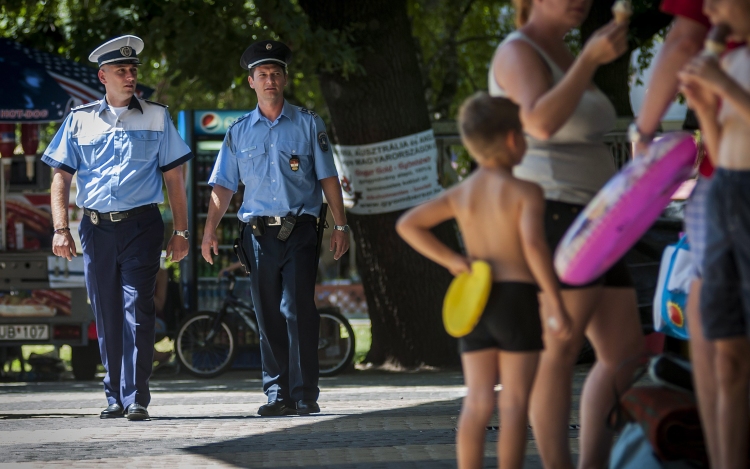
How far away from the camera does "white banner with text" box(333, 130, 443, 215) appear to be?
40.6 ft

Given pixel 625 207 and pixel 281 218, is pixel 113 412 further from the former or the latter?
pixel 625 207

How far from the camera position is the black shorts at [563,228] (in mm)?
4574

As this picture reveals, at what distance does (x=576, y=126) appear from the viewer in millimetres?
4621

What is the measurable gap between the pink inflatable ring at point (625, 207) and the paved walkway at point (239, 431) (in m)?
1.81

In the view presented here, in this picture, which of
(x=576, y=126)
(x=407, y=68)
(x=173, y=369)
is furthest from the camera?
(x=173, y=369)

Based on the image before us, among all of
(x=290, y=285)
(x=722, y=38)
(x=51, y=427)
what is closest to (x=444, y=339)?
(x=290, y=285)

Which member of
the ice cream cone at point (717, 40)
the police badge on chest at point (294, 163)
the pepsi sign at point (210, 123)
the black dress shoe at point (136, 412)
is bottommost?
the black dress shoe at point (136, 412)

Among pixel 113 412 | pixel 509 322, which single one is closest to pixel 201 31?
pixel 113 412

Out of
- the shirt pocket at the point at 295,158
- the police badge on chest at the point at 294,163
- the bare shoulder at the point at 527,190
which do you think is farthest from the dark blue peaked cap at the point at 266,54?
the bare shoulder at the point at 527,190

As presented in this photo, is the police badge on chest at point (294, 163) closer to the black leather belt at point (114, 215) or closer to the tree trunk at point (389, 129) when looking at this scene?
the black leather belt at point (114, 215)

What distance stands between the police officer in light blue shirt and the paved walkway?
434 millimetres

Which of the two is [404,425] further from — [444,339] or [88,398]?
[444,339]

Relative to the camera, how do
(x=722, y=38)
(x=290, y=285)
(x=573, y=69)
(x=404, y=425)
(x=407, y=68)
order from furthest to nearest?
1. (x=407, y=68)
2. (x=290, y=285)
3. (x=404, y=425)
4. (x=573, y=69)
5. (x=722, y=38)

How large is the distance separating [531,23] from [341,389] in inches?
251
